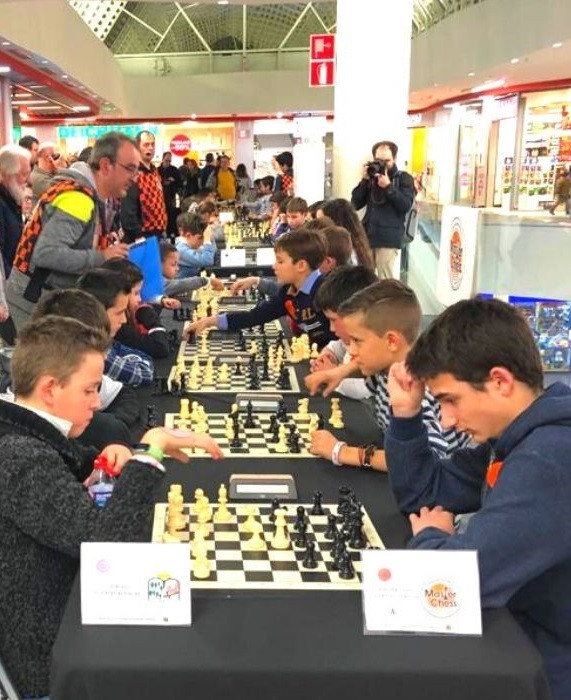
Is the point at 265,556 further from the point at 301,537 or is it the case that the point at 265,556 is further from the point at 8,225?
the point at 8,225

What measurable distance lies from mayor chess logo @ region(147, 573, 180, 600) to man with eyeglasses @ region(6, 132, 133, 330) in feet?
8.40

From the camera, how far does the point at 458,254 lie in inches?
243

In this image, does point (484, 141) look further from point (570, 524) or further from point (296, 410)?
point (570, 524)

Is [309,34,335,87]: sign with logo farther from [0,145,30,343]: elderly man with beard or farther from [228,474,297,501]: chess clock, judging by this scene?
[228,474,297,501]: chess clock

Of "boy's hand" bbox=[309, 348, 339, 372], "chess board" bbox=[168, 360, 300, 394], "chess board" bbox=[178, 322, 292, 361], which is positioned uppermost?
"boy's hand" bbox=[309, 348, 339, 372]

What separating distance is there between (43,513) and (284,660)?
54cm

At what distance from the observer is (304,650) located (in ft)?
4.52

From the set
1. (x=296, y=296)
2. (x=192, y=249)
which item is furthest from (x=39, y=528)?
(x=192, y=249)

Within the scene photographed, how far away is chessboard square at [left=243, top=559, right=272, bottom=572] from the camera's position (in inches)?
66.7

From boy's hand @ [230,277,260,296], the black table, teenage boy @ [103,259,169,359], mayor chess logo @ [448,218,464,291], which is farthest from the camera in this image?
mayor chess logo @ [448,218,464,291]

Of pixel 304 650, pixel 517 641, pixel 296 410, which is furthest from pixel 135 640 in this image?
pixel 296 410

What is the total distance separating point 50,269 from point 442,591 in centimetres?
289

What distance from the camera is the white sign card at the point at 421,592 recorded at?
1.43 m

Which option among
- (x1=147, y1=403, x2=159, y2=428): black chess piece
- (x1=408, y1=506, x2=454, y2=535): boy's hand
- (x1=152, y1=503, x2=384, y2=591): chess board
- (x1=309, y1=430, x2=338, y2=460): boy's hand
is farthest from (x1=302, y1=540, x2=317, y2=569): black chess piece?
(x1=147, y1=403, x2=159, y2=428): black chess piece
